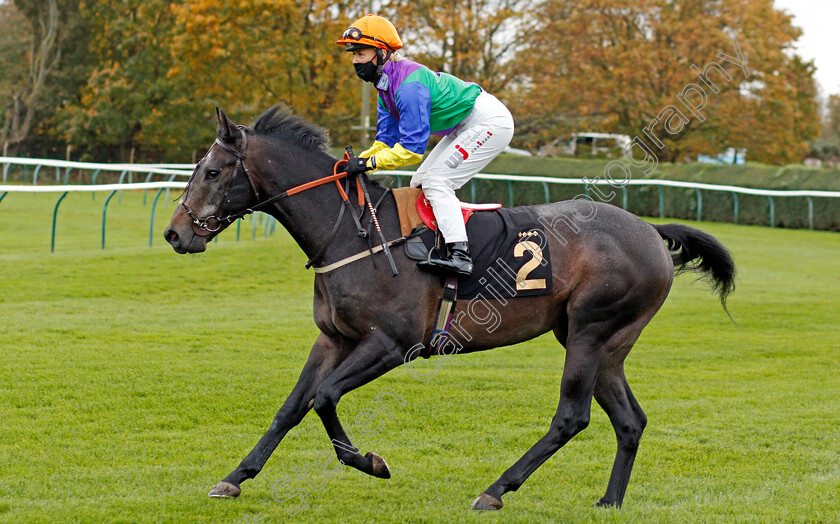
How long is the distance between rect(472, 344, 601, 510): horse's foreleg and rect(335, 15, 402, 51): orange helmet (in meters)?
1.66

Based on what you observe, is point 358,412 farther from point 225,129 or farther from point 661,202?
point 661,202

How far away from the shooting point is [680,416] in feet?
18.9

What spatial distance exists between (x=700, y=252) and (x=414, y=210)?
1.62m

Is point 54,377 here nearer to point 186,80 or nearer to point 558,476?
point 558,476

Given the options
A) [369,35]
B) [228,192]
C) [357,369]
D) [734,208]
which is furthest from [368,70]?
[734,208]

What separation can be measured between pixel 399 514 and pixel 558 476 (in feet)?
3.62

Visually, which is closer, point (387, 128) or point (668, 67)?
point (387, 128)

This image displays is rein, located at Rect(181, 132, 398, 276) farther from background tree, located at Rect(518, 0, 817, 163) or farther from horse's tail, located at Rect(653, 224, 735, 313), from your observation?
background tree, located at Rect(518, 0, 817, 163)

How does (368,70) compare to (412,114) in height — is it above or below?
above

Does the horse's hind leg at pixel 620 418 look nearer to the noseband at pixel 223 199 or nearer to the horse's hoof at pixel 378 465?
the horse's hoof at pixel 378 465

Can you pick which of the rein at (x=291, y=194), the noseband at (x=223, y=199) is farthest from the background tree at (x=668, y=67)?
the noseband at (x=223, y=199)

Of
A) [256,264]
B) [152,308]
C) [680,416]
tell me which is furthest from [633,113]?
[680,416]

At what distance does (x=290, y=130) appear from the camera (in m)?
4.24

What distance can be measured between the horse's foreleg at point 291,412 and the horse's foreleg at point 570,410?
3.11 feet
